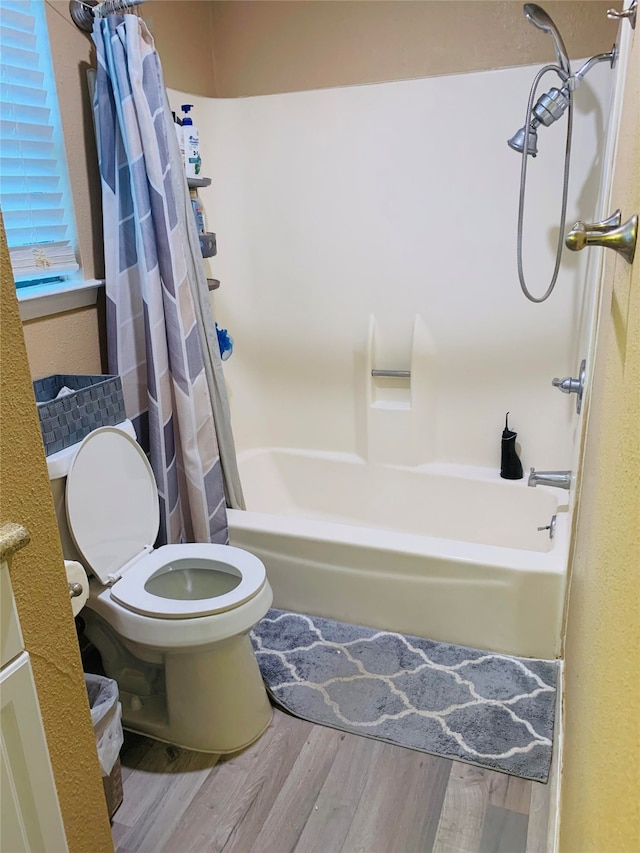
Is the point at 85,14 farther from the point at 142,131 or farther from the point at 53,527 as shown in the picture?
the point at 53,527

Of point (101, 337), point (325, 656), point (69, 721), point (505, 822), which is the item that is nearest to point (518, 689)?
point (505, 822)

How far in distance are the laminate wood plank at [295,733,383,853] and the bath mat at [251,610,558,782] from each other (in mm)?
54

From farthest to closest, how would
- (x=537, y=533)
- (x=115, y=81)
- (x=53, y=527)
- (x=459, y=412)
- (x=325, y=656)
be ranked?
(x=459, y=412)
(x=537, y=533)
(x=325, y=656)
(x=115, y=81)
(x=53, y=527)

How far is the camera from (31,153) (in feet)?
6.06

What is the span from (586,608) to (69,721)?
86 centimetres

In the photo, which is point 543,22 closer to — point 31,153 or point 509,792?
point 31,153

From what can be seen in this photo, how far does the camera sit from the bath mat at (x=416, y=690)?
5.80 ft

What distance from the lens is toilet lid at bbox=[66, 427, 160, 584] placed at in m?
1.74

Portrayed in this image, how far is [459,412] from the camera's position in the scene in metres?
2.69

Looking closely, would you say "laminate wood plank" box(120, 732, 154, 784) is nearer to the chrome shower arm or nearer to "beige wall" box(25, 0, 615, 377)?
"beige wall" box(25, 0, 615, 377)

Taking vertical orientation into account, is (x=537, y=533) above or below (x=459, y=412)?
below

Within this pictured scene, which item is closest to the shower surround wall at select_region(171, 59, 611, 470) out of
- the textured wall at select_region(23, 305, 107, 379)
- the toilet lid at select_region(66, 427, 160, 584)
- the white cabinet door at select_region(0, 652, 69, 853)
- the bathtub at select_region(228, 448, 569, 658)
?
the bathtub at select_region(228, 448, 569, 658)

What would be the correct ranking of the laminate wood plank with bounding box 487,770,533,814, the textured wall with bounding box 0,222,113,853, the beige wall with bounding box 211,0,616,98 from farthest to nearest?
1. the beige wall with bounding box 211,0,616,98
2. the laminate wood plank with bounding box 487,770,533,814
3. the textured wall with bounding box 0,222,113,853

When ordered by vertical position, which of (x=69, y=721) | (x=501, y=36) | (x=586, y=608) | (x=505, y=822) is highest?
(x=501, y=36)
